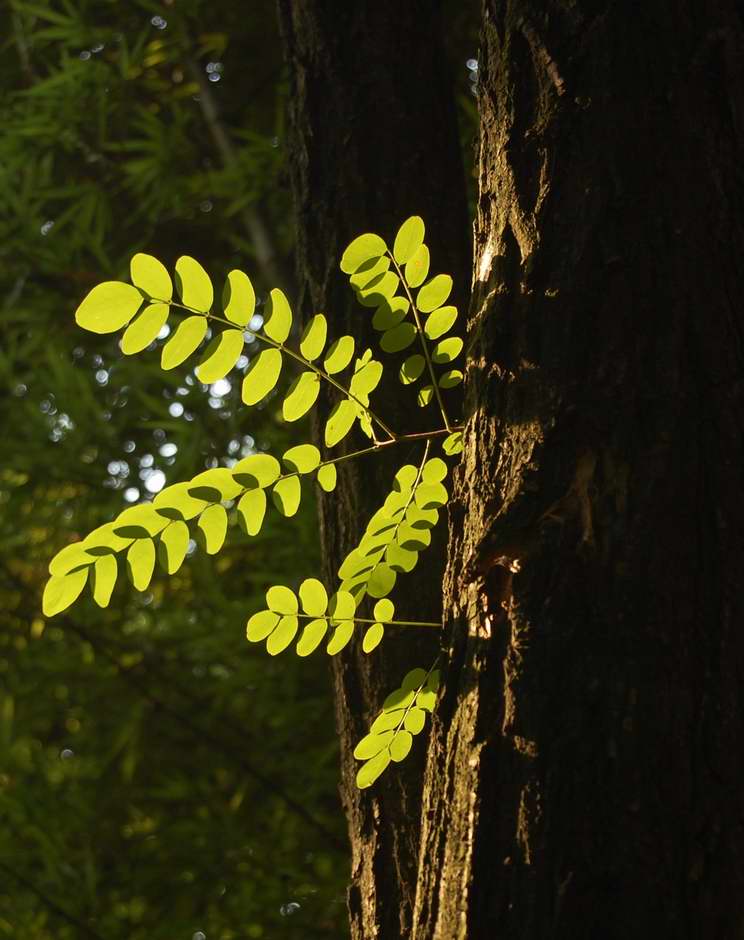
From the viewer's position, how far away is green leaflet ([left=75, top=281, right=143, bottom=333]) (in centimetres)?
85

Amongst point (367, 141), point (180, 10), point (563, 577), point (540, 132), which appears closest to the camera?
point (563, 577)

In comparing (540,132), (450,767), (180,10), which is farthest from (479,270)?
(180,10)

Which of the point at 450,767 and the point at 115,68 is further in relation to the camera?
the point at 115,68

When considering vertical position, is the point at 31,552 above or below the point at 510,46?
below

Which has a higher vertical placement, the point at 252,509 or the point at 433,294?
the point at 433,294

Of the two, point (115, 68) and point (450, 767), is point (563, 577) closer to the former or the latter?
point (450, 767)

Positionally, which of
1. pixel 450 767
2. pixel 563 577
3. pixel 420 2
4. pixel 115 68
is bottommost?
pixel 450 767

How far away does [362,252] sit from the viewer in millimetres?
938

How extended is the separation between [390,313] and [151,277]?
10.0 inches

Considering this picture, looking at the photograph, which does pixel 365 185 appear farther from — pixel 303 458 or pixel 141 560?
pixel 141 560

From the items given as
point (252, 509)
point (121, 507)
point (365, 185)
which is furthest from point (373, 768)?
point (121, 507)

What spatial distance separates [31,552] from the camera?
2.90m

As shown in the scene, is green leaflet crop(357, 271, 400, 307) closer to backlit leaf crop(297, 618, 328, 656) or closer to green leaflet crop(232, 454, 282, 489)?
green leaflet crop(232, 454, 282, 489)

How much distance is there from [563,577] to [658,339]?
0.21 meters
